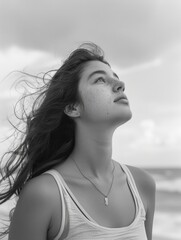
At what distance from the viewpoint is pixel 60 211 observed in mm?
2242

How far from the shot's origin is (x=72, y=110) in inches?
103

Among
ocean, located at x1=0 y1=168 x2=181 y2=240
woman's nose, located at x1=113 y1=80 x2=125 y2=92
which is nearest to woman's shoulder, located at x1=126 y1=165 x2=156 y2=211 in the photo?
woman's nose, located at x1=113 y1=80 x2=125 y2=92

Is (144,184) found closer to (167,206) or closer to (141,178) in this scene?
(141,178)

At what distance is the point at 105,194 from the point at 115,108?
51cm

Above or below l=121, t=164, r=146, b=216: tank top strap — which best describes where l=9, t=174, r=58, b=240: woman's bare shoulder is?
below

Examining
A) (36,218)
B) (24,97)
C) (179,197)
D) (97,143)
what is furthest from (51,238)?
(179,197)

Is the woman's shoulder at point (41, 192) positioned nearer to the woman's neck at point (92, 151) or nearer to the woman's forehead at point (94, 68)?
the woman's neck at point (92, 151)

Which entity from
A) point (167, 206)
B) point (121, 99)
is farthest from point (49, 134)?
point (167, 206)

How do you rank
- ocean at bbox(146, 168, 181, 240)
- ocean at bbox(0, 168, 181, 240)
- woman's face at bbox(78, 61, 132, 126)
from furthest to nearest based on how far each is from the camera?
ocean at bbox(146, 168, 181, 240) → ocean at bbox(0, 168, 181, 240) → woman's face at bbox(78, 61, 132, 126)

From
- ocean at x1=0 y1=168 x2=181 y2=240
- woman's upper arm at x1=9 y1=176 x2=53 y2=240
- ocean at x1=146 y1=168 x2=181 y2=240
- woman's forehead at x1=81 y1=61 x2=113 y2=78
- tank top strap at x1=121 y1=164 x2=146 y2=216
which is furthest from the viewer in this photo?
ocean at x1=146 y1=168 x2=181 y2=240

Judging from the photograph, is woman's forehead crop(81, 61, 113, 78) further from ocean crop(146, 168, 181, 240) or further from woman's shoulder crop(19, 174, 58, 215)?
ocean crop(146, 168, 181, 240)

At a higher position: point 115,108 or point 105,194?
point 115,108

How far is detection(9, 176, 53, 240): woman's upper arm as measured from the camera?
2205 mm

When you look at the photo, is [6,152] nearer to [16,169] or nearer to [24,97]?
[16,169]
